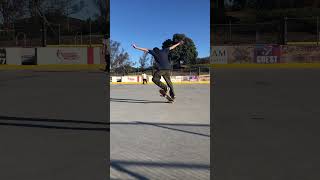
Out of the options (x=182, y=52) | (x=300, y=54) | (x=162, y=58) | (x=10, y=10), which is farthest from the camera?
(x=10, y=10)

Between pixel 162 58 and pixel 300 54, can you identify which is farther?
pixel 300 54

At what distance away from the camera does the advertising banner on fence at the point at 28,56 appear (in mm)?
33844

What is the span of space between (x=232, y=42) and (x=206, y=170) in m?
30.3

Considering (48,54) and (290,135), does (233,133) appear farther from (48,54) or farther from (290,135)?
(48,54)

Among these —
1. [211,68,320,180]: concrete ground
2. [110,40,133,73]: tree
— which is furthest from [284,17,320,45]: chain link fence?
[110,40,133,73]: tree

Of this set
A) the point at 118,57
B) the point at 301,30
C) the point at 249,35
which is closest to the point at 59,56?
the point at 249,35

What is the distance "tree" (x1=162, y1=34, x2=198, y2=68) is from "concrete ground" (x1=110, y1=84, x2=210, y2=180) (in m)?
0.38

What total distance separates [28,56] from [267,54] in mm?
16669

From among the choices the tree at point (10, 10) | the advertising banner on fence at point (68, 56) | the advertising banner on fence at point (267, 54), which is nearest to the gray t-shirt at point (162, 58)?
the advertising banner on fence at point (267, 54)

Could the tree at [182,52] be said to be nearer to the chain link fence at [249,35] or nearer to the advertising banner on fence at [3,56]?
the chain link fence at [249,35]

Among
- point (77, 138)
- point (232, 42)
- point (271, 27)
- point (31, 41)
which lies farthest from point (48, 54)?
point (77, 138)

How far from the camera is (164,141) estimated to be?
5195mm

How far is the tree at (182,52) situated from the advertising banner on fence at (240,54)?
97.7ft

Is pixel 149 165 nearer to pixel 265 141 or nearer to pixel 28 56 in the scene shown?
pixel 265 141
